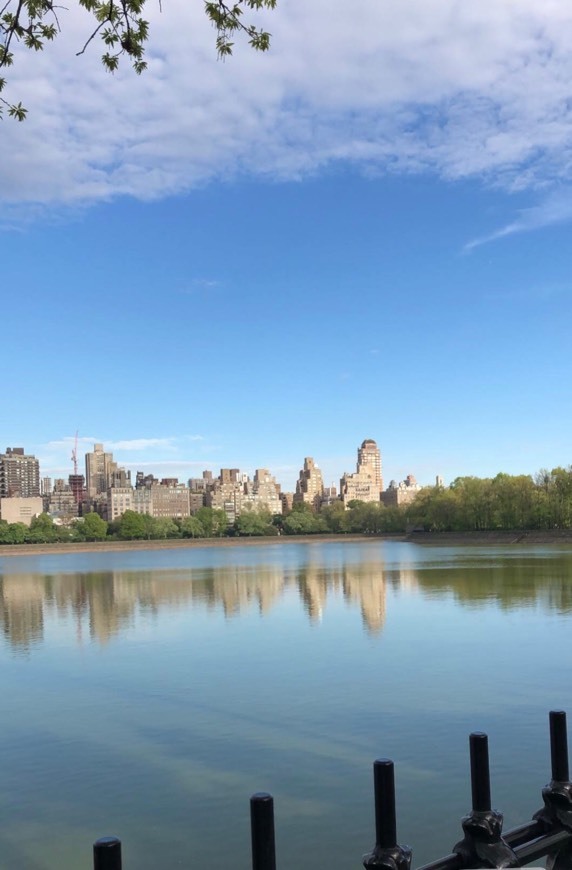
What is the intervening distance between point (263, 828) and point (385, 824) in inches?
42.8

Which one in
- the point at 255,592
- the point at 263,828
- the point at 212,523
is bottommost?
the point at 212,523

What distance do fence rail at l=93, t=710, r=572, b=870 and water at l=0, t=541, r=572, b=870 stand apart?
2714mm

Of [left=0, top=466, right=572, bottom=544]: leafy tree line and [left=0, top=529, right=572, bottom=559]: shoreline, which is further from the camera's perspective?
[left=0, top=529, right=572, bottom=559]: shoreline

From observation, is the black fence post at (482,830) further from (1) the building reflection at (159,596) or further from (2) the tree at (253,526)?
(2) the tree at (253,526)

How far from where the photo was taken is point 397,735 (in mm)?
13352

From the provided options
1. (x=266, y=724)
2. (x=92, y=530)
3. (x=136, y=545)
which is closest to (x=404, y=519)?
(x=136, y=545)

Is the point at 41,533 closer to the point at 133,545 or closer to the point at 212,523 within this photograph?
the point at 133,545

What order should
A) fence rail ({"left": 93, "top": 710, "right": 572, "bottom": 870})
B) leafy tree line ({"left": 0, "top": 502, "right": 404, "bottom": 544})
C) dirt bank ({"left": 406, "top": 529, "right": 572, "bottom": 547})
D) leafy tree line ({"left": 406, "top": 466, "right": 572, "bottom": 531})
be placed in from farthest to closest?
leafy tree line ({"left": 0, "top": 502, "right": 404, "bottom": 544})
leafy tree line ({"left": 406, "top": 466, "right": 572, "bottom": 531})
dirt bank ({"left": 406, "top": 529, "right": 572, "bottom": 547})
fence rail ({"left": 93, "top": 710, "right": 572, "bottom": 870})

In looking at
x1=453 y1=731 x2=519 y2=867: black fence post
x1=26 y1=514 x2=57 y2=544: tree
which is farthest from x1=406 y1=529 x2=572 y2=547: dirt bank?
x1=453 y1=731 x2=519 y2=867: black fence post

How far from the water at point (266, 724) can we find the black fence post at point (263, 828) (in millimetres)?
4302

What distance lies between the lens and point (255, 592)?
135ft

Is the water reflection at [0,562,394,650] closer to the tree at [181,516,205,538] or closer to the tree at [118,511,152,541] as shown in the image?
the tree at [118,511,152,541]

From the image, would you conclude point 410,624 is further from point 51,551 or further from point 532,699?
point 51,551

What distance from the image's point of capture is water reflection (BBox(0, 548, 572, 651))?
3050cm
